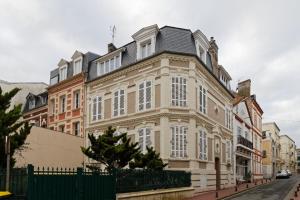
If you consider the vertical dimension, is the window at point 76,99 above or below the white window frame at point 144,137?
above

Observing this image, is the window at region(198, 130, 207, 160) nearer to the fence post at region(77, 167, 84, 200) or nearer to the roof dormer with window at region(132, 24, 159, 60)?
the roof dormer with window at region(132, 24, 159, 60)

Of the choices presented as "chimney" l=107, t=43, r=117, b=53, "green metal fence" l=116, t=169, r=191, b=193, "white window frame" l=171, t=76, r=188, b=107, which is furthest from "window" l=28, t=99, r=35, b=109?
"green metal fence" l=116, t=169, r=191, b=193

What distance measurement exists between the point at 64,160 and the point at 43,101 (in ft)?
36.3

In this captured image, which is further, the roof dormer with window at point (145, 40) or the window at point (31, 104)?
the window at point (31, 104)

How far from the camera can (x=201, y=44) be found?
1132 inches

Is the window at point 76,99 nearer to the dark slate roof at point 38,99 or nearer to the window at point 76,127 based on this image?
the window at point 76,127

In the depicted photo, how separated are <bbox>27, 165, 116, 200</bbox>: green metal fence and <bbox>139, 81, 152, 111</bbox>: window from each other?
10.7 metres

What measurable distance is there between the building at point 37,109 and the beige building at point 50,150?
750 centimetres

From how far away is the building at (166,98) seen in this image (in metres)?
25.9

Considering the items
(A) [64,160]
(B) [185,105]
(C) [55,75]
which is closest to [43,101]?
(C) [55,75]

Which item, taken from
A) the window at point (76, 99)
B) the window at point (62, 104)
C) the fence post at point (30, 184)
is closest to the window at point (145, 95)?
the window at point (76, 99)

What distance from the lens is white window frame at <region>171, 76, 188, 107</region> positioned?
26125 mm

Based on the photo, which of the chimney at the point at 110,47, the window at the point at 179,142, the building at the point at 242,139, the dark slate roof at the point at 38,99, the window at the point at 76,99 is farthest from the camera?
the building at the point at 242,139

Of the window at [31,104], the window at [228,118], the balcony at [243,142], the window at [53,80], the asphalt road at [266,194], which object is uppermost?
the window at [53,80]
